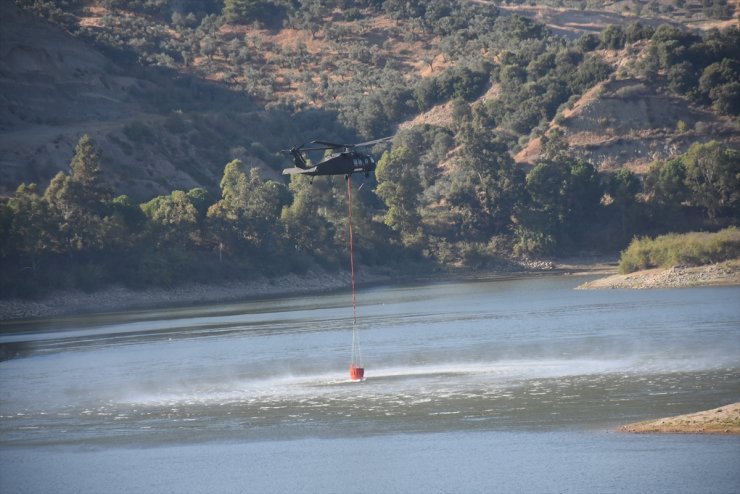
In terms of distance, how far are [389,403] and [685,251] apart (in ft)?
187

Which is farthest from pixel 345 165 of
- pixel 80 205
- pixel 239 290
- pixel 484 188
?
pixel 484 188

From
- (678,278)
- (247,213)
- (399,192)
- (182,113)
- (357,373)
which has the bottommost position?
(357,373)

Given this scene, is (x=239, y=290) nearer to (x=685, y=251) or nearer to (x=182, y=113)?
(x=685, y=251)

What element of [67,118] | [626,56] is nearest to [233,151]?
[67,118]

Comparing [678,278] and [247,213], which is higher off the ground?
[247,213]

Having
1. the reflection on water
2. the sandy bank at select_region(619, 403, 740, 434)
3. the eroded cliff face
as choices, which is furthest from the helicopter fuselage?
the eroded cliff face

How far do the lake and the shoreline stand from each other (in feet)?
82.6

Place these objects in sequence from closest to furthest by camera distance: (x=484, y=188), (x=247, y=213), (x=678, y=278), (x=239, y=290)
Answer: (x=678, y=278) < (x=239, y=290) < (x=247, y=213) < (x=484, y=188)

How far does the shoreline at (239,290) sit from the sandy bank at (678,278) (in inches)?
779

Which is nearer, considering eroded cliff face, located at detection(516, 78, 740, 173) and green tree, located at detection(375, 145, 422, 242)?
green tree, located at detection(375, 145, 422, 242)

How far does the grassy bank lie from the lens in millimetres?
98688

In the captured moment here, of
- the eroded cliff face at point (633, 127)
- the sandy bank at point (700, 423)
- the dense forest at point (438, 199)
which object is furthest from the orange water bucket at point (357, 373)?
the eroded cliff face at point (633, 127)

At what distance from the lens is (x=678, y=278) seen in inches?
3900

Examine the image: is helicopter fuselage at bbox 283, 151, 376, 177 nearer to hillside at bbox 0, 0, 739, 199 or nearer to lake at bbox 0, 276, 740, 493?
lake at bbox 0, 276, 740, 493
